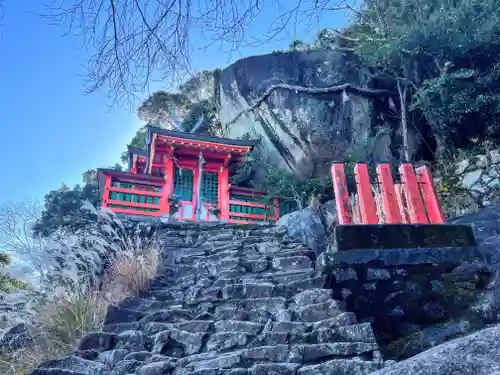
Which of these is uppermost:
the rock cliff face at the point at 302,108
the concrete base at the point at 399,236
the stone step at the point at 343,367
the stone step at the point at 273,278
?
the rock cliff face at the point at 302,108

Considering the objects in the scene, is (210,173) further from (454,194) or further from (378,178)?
(378,178)

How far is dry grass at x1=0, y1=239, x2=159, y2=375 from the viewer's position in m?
3.43

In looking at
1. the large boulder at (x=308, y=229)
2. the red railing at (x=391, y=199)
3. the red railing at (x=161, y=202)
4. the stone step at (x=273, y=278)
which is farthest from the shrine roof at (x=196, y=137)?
the red railing at (x=391, y=199)

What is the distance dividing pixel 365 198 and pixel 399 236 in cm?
65

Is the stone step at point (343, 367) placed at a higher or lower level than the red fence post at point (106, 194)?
lower

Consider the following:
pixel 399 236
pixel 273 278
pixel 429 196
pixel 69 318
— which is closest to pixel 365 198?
pixel 399 236

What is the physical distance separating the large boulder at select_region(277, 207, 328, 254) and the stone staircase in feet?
3.90

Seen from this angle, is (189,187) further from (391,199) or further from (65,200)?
(391,199)

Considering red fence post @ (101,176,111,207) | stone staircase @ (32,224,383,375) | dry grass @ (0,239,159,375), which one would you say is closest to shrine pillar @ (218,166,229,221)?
red fence post @ (101,176,111,207)

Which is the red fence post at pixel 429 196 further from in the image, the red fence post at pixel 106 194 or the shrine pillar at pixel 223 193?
the red fence post at pixel 106 194

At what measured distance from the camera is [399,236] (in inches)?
139

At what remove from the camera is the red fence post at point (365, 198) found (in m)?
3.92

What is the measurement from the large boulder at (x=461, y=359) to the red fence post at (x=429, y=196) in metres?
2.94

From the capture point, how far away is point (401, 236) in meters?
3.54
